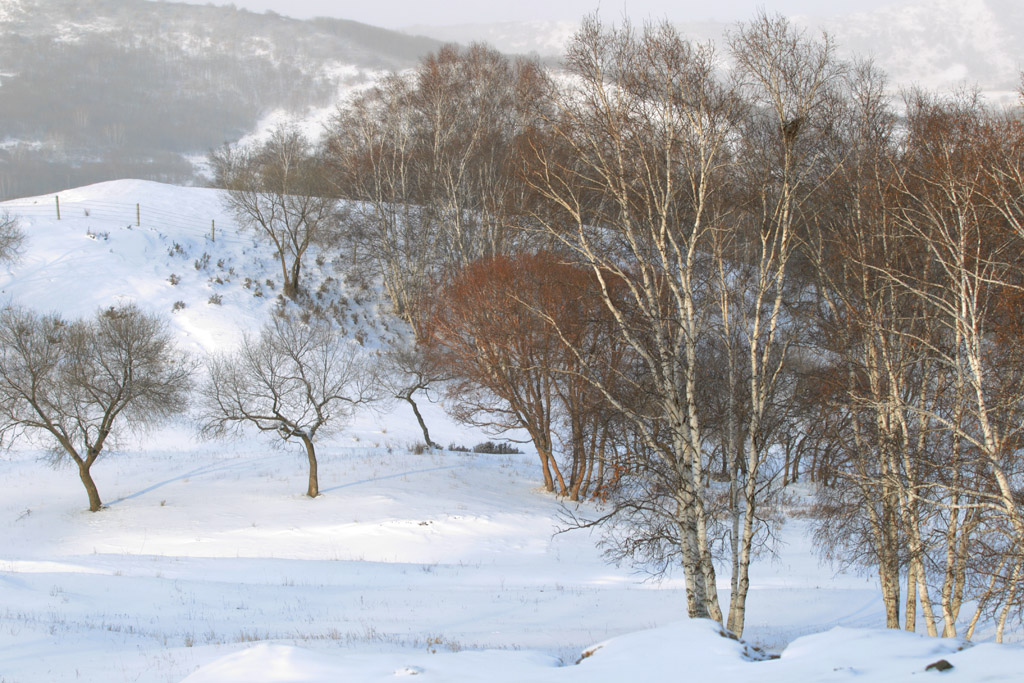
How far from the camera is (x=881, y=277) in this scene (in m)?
11.0

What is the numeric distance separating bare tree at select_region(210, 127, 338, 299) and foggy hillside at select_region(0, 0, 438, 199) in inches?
2435

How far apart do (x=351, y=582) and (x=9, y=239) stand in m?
29.5

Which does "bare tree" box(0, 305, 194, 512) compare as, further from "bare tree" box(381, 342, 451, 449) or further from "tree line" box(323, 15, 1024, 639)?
"tree line" box(323, 15, 1024, 639)

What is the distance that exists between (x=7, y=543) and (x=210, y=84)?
6068 inches

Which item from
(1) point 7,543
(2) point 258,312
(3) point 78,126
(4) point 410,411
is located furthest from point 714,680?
(3) point 78,126

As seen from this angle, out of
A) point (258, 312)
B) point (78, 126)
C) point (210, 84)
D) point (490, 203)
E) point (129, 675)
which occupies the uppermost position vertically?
point (210, 84)

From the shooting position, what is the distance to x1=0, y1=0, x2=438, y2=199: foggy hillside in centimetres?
11044

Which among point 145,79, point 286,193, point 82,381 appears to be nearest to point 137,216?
point 286,193

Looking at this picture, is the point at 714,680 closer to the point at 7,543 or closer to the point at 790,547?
the point at 790,547

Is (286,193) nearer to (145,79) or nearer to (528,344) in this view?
(528,344)

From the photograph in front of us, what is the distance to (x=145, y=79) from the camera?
147m

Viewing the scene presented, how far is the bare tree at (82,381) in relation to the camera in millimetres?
20188

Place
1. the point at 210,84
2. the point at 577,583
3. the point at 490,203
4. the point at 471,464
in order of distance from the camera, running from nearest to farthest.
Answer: the point at 577,583
the point at 471,464
the point at 490,203
the point at 210,84

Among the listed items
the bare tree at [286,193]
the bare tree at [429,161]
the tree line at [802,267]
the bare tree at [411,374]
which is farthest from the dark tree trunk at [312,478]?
the bare tree at [286,193]
